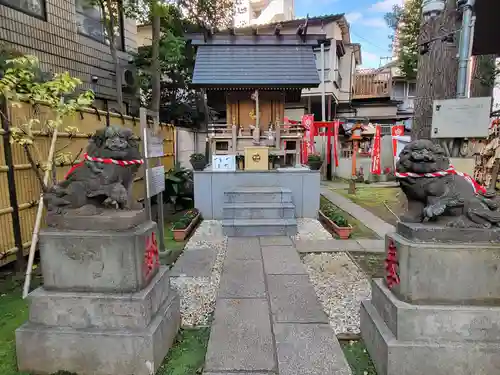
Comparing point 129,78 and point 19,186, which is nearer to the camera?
point 19,186

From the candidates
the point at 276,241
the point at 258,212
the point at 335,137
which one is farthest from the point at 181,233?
the point at 335,137

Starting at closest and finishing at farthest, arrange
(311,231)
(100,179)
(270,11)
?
(100,179) → (311,231) → (270,11)

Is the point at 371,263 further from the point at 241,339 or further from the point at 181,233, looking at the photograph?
the point at 181,233

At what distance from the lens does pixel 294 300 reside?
3438 mm

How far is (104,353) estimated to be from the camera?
234 cm

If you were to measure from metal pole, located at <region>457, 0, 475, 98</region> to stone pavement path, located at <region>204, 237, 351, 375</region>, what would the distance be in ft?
11.3

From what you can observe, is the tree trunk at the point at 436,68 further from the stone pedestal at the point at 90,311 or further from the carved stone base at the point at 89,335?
the carved stone base at the point at 89,335

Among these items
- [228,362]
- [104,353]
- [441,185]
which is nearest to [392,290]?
[441,185]

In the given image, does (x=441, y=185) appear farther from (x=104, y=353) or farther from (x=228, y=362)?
(x=104, y=353)

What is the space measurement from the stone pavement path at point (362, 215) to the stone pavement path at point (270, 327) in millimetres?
2886

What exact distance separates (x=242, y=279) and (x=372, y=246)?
2705 millimetres

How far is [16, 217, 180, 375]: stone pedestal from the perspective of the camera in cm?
232

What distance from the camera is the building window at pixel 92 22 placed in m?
9.10

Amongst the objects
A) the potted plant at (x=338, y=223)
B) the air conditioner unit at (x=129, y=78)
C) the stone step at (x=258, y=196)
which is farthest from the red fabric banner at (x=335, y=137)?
the air conditioner unit at (x=129, y=78)
